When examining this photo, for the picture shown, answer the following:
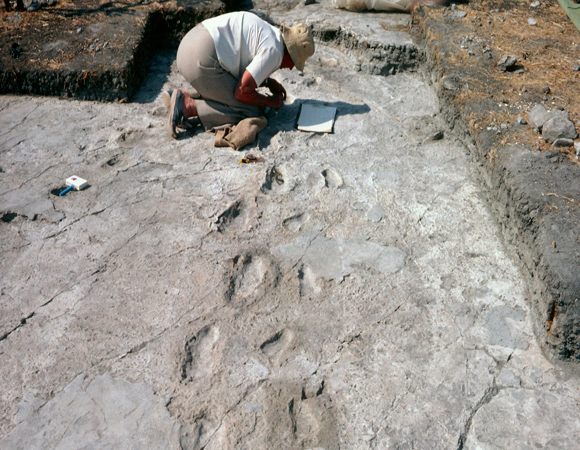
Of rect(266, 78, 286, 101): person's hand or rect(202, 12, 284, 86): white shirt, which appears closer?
rect(202, 12, 284, 86): white shirt

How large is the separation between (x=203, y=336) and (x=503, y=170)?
2.15m

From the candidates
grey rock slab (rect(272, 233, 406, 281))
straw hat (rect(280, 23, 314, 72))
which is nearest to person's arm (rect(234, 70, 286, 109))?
straw hat (rect(280, 23, 314, 72))

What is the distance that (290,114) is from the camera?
4.49m

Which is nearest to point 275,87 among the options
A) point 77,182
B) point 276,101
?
point 276,101

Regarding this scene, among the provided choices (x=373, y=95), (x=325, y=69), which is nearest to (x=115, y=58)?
(x=325, y=69)

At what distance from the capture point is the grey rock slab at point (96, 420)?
2.31 meters

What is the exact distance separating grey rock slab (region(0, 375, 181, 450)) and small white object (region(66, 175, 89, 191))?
5.09 feet

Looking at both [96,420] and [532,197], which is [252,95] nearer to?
[532,197]

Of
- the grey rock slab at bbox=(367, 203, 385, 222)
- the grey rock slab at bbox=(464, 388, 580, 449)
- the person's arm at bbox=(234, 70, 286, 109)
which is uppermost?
the person's arm at bbox=(234, 70, 286, 109)

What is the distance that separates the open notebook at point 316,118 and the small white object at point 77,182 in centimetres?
169

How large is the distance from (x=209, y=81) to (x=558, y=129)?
2466 mm

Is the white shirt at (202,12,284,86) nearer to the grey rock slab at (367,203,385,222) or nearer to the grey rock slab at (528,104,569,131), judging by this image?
the grey rock slab at (367,203,385,222)

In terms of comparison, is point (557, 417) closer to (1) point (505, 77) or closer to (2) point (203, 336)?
(2) point (203, 336)

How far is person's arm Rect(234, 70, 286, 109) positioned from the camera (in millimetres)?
3896
